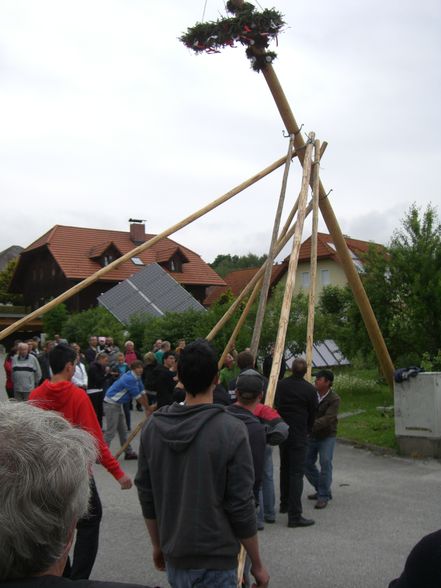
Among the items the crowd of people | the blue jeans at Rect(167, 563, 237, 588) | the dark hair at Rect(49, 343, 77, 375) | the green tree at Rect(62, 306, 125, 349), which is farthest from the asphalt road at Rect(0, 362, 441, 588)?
the green tree at Rect(62, 306, 125, 349)

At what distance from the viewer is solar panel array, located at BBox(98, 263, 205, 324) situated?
2586cm

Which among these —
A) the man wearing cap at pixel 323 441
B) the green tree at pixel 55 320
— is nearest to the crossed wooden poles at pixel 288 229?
the man wearing cap at pixel 323 441

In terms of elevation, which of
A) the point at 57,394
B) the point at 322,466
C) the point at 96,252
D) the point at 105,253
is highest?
the point at 96,252

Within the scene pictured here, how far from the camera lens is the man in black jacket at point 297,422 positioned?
6.70m

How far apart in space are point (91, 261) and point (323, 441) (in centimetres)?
3826

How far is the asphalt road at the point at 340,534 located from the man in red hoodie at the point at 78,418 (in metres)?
1.12

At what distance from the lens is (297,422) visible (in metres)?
6.80

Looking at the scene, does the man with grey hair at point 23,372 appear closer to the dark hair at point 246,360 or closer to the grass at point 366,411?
the grass at point 366,411

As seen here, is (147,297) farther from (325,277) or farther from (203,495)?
(203,495)

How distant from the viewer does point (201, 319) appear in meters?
19.5

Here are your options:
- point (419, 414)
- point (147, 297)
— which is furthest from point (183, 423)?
point (147, 297)

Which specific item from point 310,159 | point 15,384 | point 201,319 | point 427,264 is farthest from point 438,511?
point 201,319

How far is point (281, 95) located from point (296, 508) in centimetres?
434

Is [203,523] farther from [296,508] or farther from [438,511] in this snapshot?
[438,511]
